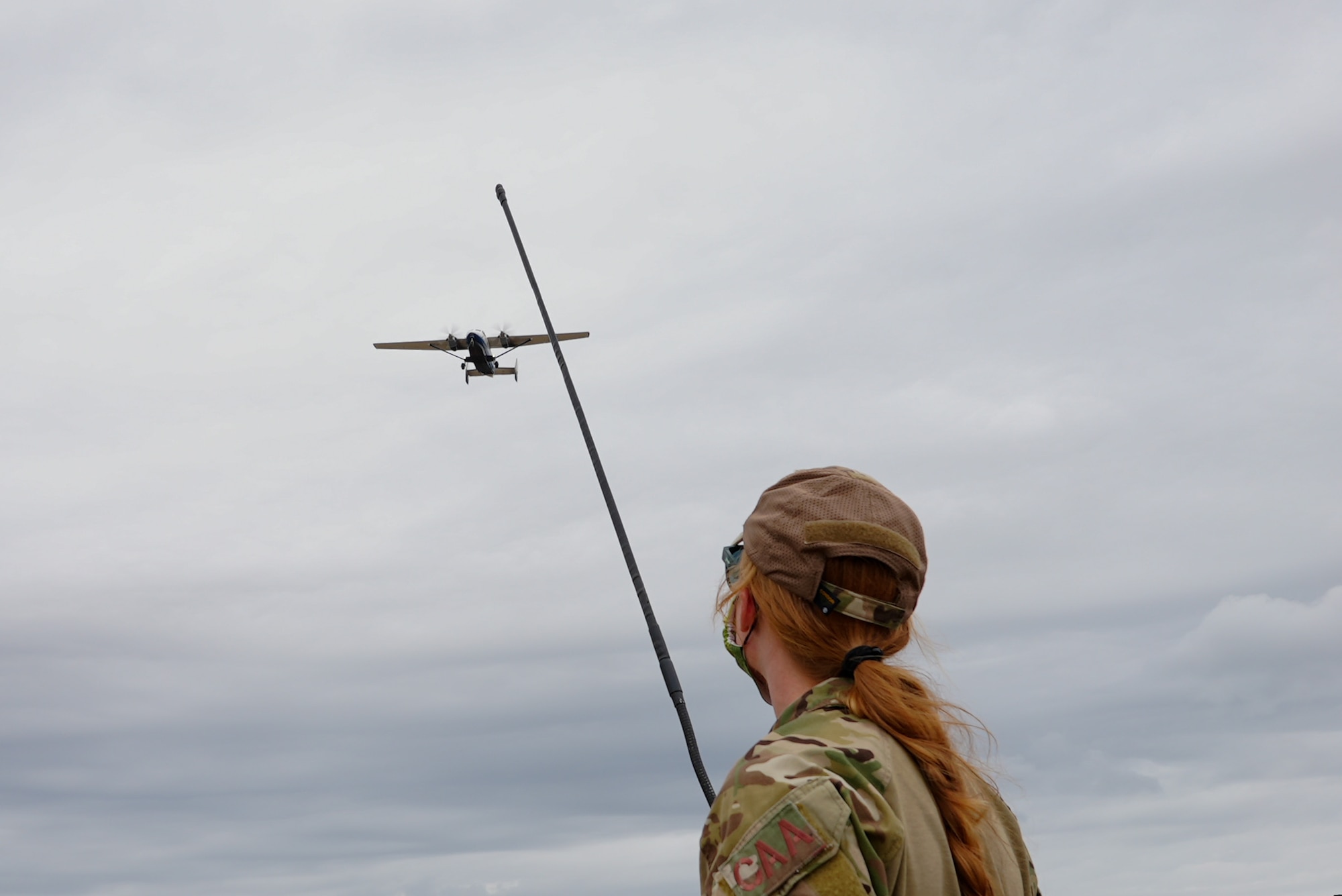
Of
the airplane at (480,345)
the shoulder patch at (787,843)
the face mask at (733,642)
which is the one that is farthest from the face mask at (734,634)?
the airplane at (480,345)

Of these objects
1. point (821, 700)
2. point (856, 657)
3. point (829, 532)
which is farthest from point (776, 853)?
point (829, 532)

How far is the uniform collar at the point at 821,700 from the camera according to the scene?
412cm

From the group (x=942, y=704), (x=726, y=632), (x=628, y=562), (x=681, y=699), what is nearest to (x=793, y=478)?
(x=726, y=632)

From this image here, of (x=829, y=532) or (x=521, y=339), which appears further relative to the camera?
(x=521, y=339)

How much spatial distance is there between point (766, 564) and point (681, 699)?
3100 millimetres

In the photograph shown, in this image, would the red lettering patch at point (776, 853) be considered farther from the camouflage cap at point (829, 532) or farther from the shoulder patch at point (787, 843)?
the camouflage cap at point (829, 532)

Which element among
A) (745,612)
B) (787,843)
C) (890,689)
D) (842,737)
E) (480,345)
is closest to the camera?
(787,843)

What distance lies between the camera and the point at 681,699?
7234mm

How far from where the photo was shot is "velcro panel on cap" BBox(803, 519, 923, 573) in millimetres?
4277

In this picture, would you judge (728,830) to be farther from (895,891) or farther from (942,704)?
(942,704)

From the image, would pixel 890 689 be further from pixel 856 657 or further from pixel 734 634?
pixel 734 634

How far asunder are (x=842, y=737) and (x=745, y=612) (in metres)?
0.70

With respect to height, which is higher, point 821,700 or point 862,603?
point 862,603

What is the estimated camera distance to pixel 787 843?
11.6ft
